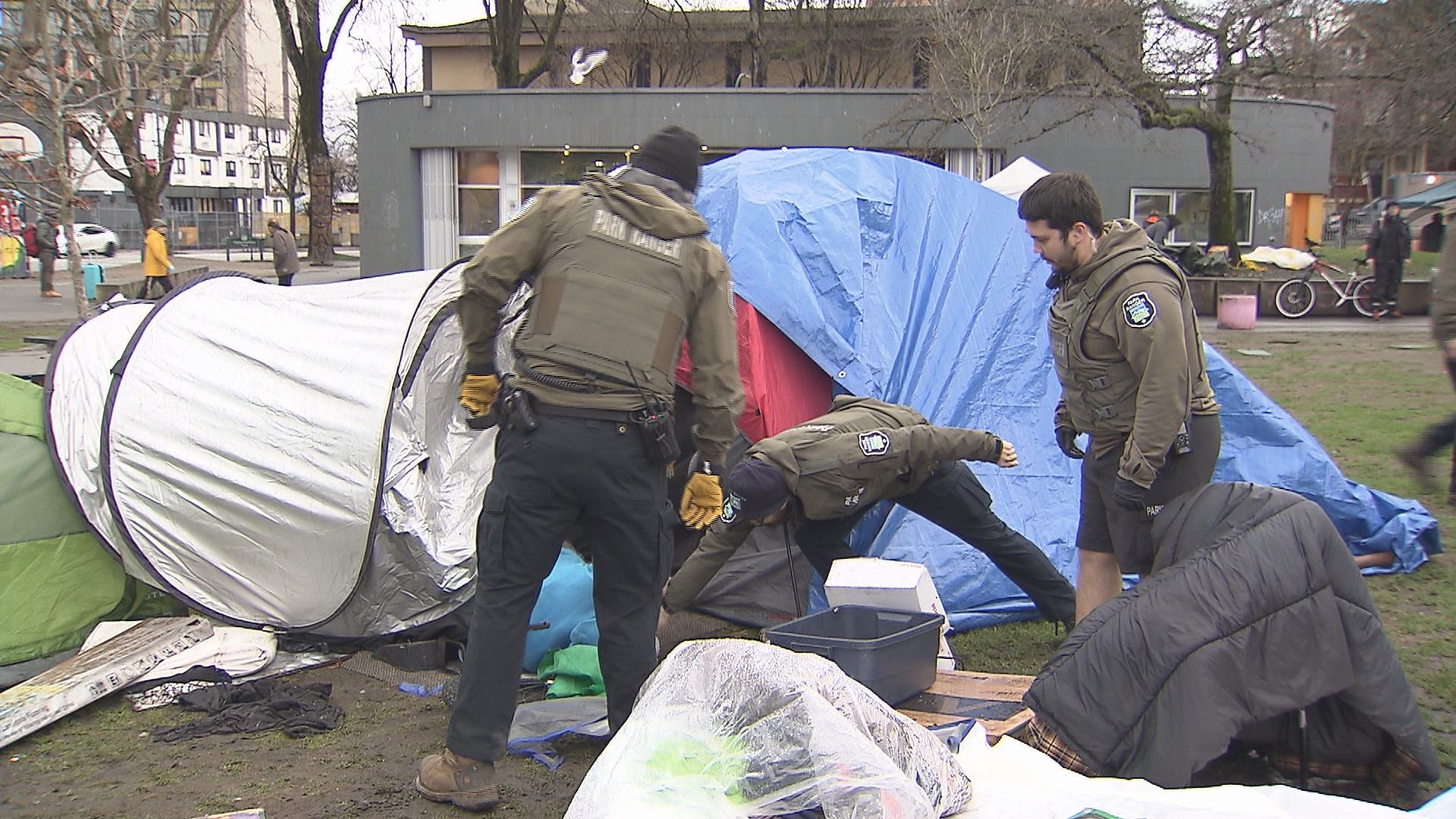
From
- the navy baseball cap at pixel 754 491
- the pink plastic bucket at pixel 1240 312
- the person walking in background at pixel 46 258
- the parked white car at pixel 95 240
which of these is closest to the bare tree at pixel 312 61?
the person walking in background at pixel 46 258

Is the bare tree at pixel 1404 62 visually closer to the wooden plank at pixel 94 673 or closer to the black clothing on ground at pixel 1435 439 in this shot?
the black clothing on ground at pixel 1435 439

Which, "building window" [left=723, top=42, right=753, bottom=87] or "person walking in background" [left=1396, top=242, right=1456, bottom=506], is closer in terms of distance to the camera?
"person walking in background" [left=1396, top=242, right=1456, bottom=506]

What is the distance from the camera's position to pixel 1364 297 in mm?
16734

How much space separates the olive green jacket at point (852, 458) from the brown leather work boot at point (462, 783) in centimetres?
133

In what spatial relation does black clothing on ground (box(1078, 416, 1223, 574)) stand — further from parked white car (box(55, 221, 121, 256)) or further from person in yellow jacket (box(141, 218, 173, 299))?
parked white car (box(55, 221, 121, 256))

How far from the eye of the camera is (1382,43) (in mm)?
17281

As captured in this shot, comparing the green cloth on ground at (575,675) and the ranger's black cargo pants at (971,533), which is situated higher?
the ranger's black cargo pants at (971,533)

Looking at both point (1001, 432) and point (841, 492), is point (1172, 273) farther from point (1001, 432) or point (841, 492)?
point (1001, 432)

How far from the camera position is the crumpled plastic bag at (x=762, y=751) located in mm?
2486

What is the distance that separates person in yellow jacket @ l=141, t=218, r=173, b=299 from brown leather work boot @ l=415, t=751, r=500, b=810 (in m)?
16.3

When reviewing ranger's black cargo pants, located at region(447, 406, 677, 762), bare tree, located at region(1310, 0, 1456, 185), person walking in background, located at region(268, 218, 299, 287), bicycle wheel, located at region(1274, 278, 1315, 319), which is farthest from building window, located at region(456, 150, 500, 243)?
ranger's black cargo pants, located at region(447, 406, 677, 762)

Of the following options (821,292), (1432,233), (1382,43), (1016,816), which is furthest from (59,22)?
(1432,233)

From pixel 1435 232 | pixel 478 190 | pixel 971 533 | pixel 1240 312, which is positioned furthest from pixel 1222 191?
pixel 971 533

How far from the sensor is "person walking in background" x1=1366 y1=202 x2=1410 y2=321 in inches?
619
